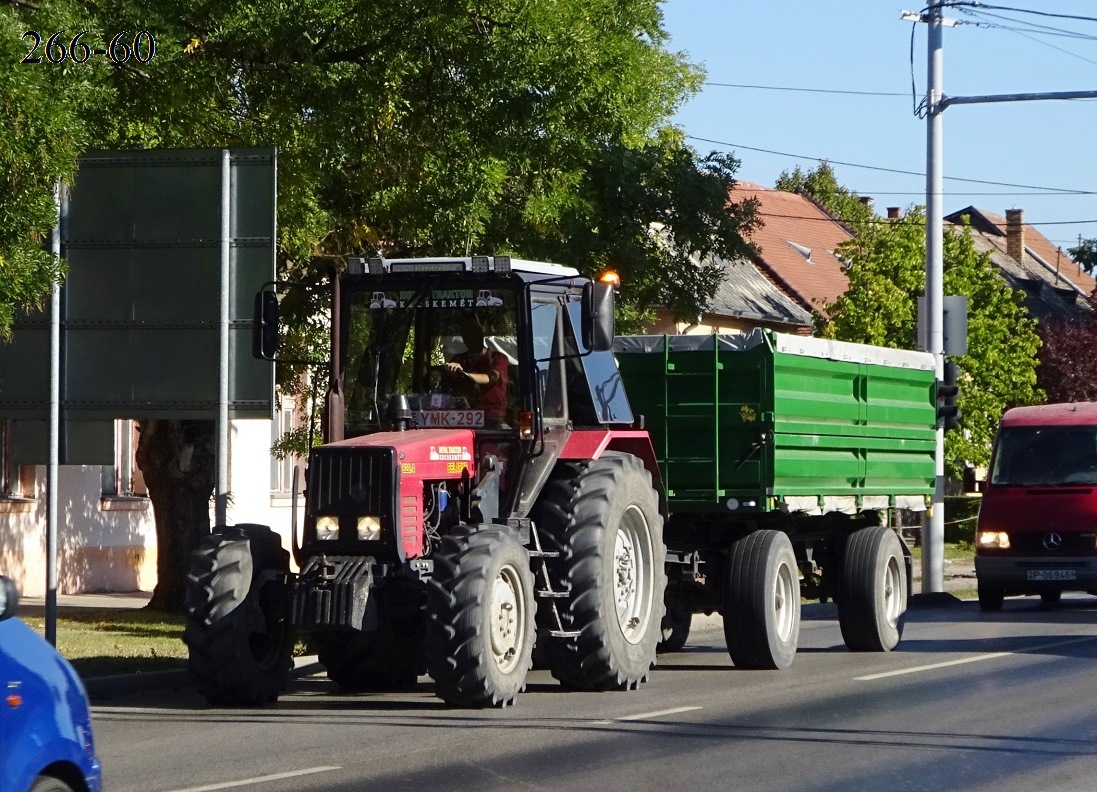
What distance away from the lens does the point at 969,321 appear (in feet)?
145

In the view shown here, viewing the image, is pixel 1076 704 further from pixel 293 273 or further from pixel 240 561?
pixel 293 273

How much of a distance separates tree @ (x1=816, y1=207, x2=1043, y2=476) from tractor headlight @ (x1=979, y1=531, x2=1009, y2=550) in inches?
738

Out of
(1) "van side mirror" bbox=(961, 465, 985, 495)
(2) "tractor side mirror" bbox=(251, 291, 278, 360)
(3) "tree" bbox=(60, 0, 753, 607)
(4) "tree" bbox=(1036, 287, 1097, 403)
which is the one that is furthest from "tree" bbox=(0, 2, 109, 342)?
(1) "van side mirror" bbox=(961, 465, 985, 495)

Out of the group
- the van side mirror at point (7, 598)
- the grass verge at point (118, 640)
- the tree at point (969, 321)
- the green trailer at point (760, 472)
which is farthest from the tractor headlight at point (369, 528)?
the tree at point (969, 321)

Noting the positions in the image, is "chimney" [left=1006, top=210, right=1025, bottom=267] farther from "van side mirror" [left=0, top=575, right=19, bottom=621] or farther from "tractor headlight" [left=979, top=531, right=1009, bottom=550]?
"van side mirror" [left=0, top=575, right=19, bottom=621]

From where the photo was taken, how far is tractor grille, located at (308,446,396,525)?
38.5 ft

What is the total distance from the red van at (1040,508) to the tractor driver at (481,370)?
11.3 meters

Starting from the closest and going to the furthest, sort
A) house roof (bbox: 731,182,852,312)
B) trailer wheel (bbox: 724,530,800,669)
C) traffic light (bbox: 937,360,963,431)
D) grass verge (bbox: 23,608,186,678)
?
grass verge (bbox: 23,608,186,678), trailer wheel (bbox: 724,530,800,669), traffic light (bbox: 937,360,963,431), house roof (bbox: 731,182,852,312)

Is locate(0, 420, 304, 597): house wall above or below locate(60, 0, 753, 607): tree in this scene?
below

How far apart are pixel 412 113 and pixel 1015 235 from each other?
67.6m

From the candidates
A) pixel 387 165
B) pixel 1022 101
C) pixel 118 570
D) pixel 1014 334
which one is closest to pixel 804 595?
pixel 387 165

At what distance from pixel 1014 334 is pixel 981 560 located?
87.3ft

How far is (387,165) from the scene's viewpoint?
18719 mm

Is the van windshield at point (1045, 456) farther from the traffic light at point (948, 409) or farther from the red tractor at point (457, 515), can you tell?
the red tractor at point (457, 515)
